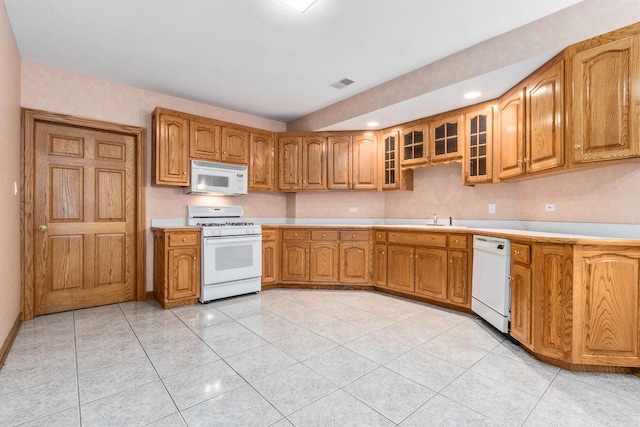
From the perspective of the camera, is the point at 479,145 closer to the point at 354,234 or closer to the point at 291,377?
the point at 354,234

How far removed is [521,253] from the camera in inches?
98.7

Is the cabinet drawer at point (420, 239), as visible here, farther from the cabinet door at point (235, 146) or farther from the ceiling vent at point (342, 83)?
the cabinet door at point (235, 146)

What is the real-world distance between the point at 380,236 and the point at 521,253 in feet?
5.97

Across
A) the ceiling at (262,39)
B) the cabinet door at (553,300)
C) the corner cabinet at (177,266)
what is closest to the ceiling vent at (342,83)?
the ceiling at (262,39)

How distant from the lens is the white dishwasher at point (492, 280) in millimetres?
2672

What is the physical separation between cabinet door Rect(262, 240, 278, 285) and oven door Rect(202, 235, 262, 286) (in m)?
0.14

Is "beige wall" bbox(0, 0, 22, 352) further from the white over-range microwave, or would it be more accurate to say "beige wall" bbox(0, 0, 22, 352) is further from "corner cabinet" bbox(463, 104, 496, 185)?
"corner cabinet" bbox(463, 104, 496, 185)

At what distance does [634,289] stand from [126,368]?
11.4 feet

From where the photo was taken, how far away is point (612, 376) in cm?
207

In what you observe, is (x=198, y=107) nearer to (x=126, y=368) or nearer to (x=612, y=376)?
(x=126, y=368)

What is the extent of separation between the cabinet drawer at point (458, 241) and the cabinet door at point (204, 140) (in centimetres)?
306

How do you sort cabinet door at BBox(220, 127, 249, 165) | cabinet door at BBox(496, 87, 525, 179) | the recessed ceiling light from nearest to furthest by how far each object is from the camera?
the recessed ceiling light
cabinet door at BBox(496, 87, 525, 179)
cabinet door at BBox(220, 127, 249, 165)

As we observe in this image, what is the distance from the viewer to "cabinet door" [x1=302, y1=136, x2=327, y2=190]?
459 cm

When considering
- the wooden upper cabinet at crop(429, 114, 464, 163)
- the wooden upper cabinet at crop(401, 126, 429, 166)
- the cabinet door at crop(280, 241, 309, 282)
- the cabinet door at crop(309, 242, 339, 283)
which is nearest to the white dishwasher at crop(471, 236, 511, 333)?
the wooden upper cabinet at crop(429, 114, 464, 163)
